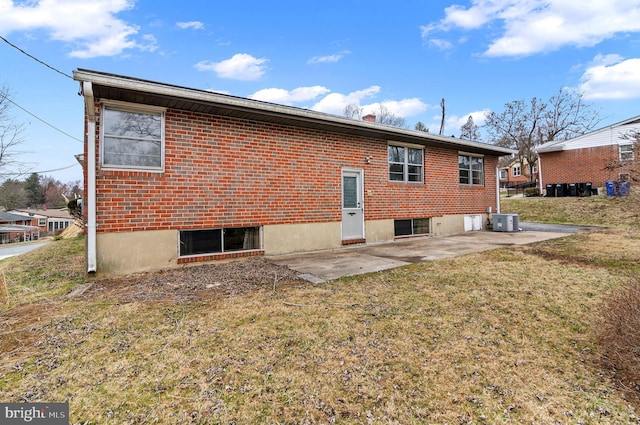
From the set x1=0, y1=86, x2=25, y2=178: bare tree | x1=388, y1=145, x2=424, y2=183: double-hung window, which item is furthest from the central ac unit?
x1=0, y1=86, x2=25, y2=178: bare tree

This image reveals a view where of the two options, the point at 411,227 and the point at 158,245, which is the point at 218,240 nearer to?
the point at 158,245

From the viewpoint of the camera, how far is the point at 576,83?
31.5m

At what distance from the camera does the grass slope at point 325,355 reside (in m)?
1.94

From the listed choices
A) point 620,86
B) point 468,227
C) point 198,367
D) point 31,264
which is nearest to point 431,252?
point 468,227

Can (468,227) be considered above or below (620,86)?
below

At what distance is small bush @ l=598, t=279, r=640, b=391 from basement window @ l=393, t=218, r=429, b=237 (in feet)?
22.8

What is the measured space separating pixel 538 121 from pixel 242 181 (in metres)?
39.3

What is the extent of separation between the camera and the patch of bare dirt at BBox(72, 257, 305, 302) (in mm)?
4336

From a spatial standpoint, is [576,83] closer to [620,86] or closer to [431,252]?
[620,86]

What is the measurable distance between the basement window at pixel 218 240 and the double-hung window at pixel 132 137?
158 centimetres

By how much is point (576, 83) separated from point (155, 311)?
42886mm

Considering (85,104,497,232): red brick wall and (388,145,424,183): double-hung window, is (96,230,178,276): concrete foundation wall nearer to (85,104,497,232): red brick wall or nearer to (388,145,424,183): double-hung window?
(85,104,497,232): red brick wall

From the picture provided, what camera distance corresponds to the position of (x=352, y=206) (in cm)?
886

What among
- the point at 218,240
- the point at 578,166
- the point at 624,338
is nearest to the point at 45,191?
the point at 218,240
